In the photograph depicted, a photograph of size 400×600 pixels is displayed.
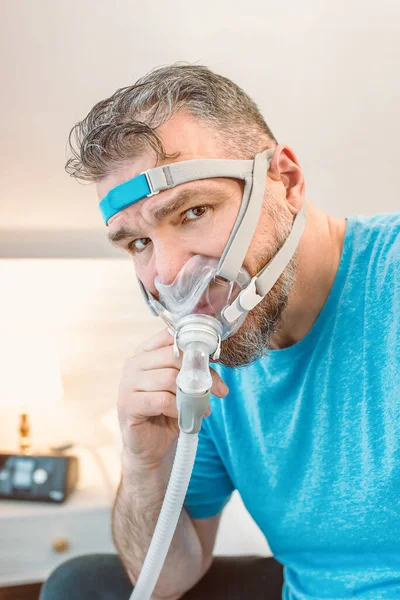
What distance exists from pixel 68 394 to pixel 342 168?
1202 mm

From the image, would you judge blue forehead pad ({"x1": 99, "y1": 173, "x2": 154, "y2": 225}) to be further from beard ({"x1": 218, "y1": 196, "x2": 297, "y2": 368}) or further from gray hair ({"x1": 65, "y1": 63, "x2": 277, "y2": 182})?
beard ({"x1": 218, "y1": 196, "x2": 297, "y2": 368})

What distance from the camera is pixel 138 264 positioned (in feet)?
3.50

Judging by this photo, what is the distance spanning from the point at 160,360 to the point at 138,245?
20 centimetres

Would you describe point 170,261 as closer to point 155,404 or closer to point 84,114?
point 155,404

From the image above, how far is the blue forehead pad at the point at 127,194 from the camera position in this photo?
95 centimetres

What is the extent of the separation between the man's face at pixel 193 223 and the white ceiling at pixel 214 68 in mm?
900

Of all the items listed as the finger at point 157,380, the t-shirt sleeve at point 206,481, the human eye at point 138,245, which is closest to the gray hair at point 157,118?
the human eye at point 138,245

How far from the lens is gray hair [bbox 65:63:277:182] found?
0.96 meters

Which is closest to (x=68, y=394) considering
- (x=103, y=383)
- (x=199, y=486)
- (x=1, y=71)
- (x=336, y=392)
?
(x=103, y=383)

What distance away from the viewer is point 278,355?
1156mm

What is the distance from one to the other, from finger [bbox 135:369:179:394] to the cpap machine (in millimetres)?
50

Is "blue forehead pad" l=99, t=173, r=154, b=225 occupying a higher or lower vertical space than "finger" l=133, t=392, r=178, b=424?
higher

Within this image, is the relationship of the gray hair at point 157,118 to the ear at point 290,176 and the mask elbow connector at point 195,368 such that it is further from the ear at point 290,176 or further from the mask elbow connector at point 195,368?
the mask elbow connector at point 195,368

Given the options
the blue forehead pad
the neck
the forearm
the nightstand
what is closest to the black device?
the nightstand
